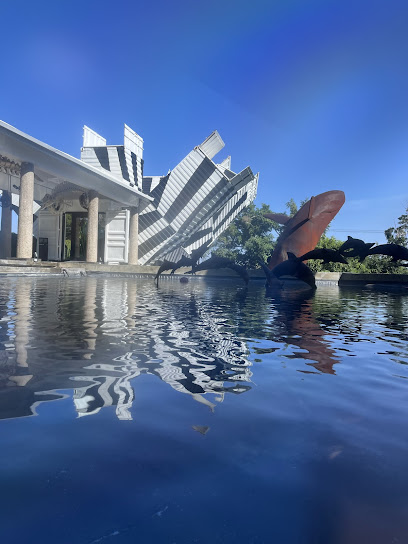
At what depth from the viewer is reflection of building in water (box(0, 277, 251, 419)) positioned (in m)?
2.28

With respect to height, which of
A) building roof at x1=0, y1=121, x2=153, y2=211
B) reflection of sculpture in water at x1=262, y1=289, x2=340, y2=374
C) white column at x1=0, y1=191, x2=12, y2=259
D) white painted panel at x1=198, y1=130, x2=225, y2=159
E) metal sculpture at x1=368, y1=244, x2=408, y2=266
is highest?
white painted panel at x1=198, y1=130, x2=225, y2=159

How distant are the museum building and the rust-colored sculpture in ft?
37.1

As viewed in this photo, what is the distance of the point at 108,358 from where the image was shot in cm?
316

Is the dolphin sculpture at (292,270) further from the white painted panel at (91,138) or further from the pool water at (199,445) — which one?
the white painted panel at (91,138)

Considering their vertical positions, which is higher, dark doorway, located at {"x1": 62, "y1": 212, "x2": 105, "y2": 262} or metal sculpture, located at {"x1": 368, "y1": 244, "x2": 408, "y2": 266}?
dark doorway, located at {"x1": 62, "y1": 212, "x2": 105, "y2": 262}

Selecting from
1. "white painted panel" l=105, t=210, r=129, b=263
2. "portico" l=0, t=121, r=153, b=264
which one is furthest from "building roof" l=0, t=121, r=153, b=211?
"white painted panel" l=105, t=210, r=129, b=263

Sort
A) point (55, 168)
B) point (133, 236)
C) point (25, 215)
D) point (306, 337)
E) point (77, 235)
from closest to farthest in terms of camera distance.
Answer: point (306, 337) → point (25, 215) → point (55, 168) → point (133, 236) → point (77, 235)

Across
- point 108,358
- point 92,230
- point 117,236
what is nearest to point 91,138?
point 117,236

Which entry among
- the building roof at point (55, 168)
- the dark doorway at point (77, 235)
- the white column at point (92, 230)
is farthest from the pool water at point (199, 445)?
the dark doorway at point (77, 235)

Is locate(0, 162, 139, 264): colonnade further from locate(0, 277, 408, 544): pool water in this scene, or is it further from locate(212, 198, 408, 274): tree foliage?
locate(0, 277, 408, 544): pool water

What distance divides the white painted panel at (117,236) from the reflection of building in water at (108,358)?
2465 cm

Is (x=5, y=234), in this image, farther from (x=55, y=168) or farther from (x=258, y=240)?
(x=258, y=240)

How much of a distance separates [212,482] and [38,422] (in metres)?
0.94

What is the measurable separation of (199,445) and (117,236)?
29614 millimetres
